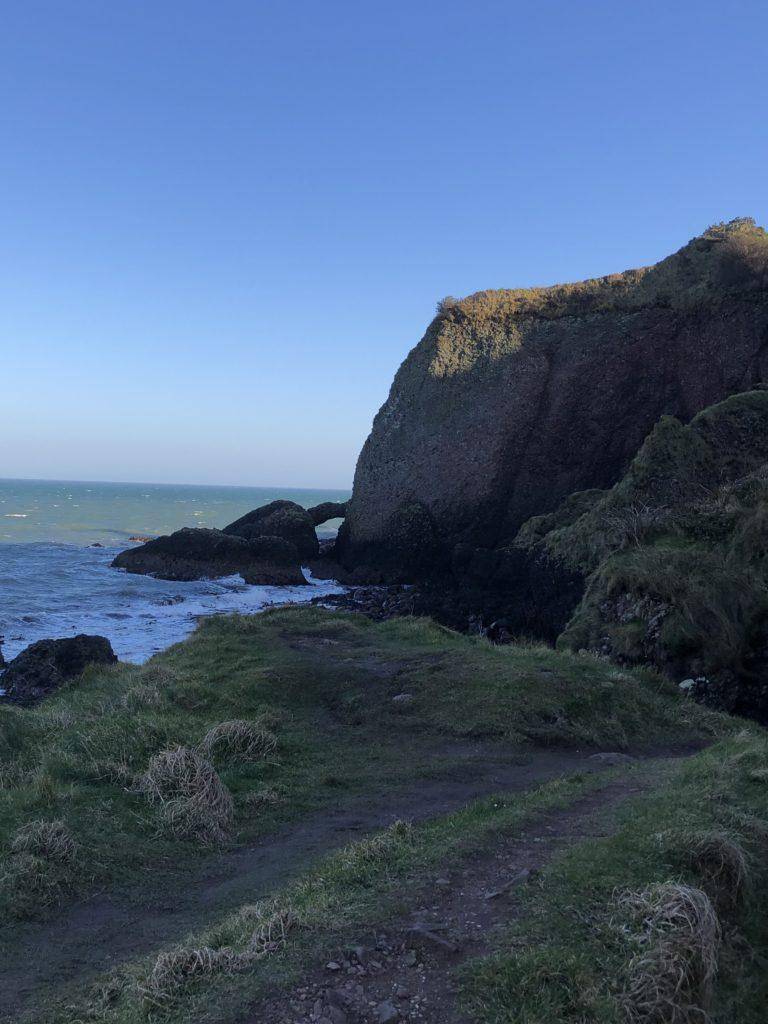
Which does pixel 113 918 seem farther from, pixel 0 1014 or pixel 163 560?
pixel 163 560

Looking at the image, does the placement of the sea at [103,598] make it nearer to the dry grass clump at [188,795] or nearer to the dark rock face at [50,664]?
the dark rock face at [50,664]

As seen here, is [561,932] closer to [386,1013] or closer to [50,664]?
[386,1013]

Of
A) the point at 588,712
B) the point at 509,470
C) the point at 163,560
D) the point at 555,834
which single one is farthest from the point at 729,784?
the point at 163,560

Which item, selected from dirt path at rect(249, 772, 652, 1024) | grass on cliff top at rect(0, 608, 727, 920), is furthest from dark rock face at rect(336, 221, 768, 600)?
dirt path at rect(249, 772, 652, 1024)

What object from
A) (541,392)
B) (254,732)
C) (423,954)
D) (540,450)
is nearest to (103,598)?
(540,450)

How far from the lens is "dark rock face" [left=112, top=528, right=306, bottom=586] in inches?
1563

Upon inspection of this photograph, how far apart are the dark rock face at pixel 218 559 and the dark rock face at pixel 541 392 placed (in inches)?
156

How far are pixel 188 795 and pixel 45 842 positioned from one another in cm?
180

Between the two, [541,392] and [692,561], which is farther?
[541,392]

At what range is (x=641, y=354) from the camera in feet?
122

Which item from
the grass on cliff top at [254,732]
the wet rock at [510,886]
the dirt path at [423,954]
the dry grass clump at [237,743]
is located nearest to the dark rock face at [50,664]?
the grass on cliff top at [254,732]

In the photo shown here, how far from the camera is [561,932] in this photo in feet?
17.3

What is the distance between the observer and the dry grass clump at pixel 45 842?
7238 mm

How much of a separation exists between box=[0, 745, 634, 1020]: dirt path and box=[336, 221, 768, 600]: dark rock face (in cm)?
2273
